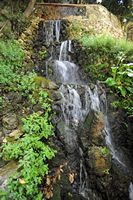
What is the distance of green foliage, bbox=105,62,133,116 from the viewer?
6684mm

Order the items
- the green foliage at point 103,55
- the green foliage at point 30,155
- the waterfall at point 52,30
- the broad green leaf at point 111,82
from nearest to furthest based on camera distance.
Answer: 1. the green foliage at point 30,155
2. the broad green leaf at point 111,82
3. the green foliage at point 103,55
4. the waterfall at point 52,30

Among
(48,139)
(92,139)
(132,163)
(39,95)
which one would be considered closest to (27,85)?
(39,95)

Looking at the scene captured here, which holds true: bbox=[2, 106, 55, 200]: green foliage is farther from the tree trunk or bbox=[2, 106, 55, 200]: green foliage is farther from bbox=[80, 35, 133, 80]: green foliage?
the tree trunk

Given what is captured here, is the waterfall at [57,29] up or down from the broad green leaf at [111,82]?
up

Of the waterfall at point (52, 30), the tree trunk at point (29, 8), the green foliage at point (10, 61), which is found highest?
the tree trunk at point (29, 8)

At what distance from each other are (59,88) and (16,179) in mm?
2729

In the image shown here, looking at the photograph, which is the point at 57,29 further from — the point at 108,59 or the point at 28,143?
the point at 28,143

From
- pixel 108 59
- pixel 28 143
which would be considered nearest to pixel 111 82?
pixel 108 59

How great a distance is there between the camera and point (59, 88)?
623 cm

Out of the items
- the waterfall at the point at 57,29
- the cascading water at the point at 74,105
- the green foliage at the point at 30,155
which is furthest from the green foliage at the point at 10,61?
the waterfall at the point at 57,29

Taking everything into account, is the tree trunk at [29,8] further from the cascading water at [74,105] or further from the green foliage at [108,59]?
→ the green foliage at [108,59]

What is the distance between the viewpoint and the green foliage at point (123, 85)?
6684mm

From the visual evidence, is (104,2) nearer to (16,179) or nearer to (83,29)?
(83,29)

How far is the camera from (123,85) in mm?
6863
